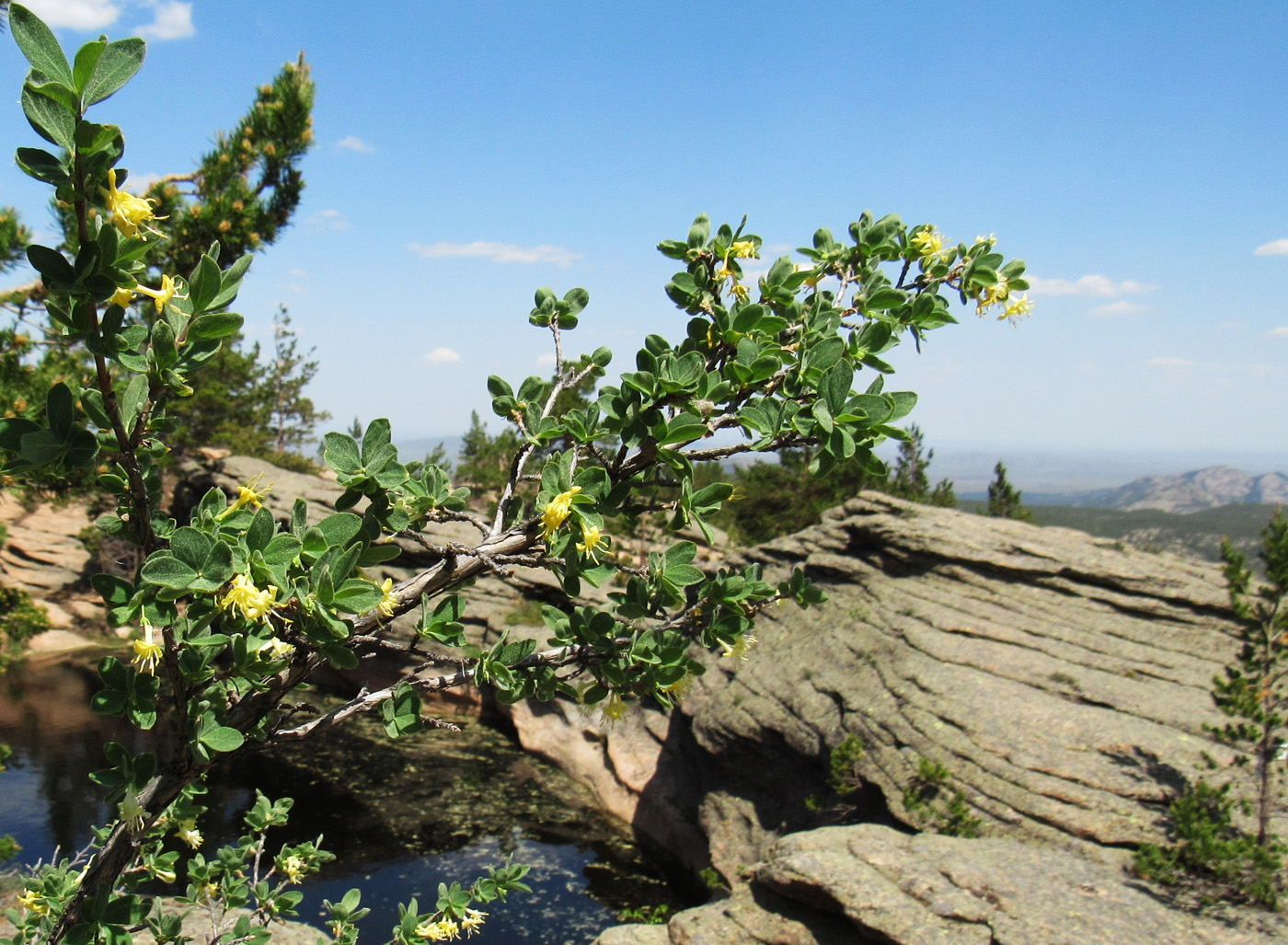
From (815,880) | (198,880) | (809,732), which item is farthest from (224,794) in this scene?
(198,880)

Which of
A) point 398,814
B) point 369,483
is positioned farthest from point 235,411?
point 369,483

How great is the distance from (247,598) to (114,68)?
81 centimetres

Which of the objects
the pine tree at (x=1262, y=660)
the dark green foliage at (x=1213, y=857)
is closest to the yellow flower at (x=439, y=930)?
the dark green foliage at (x=1213, y=857)

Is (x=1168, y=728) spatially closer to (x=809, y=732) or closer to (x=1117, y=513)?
(x=809, y=732)

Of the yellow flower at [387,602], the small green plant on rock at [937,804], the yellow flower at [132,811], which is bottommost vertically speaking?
the small green plant on rock at [937,804]

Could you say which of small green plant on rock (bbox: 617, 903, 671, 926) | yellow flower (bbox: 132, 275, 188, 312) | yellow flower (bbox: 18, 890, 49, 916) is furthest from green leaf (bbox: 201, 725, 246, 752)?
small green plant on rock (bbox: 617, 903, 671, 926)

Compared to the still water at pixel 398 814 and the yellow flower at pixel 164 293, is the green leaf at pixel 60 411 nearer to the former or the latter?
the yellow flower at pixel 164 293

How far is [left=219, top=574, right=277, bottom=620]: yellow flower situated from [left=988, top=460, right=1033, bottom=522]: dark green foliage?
17458mm

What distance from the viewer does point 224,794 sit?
39.3 feet

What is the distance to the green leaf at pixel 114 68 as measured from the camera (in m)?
1.05

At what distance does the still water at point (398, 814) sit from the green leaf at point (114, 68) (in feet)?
28.4

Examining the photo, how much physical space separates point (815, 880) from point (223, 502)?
615 centimetres

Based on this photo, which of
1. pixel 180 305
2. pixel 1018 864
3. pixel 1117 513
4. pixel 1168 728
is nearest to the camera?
pixel 180 305

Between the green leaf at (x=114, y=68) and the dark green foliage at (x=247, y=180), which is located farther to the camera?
the dark green foliage at (x=247, y=180)
